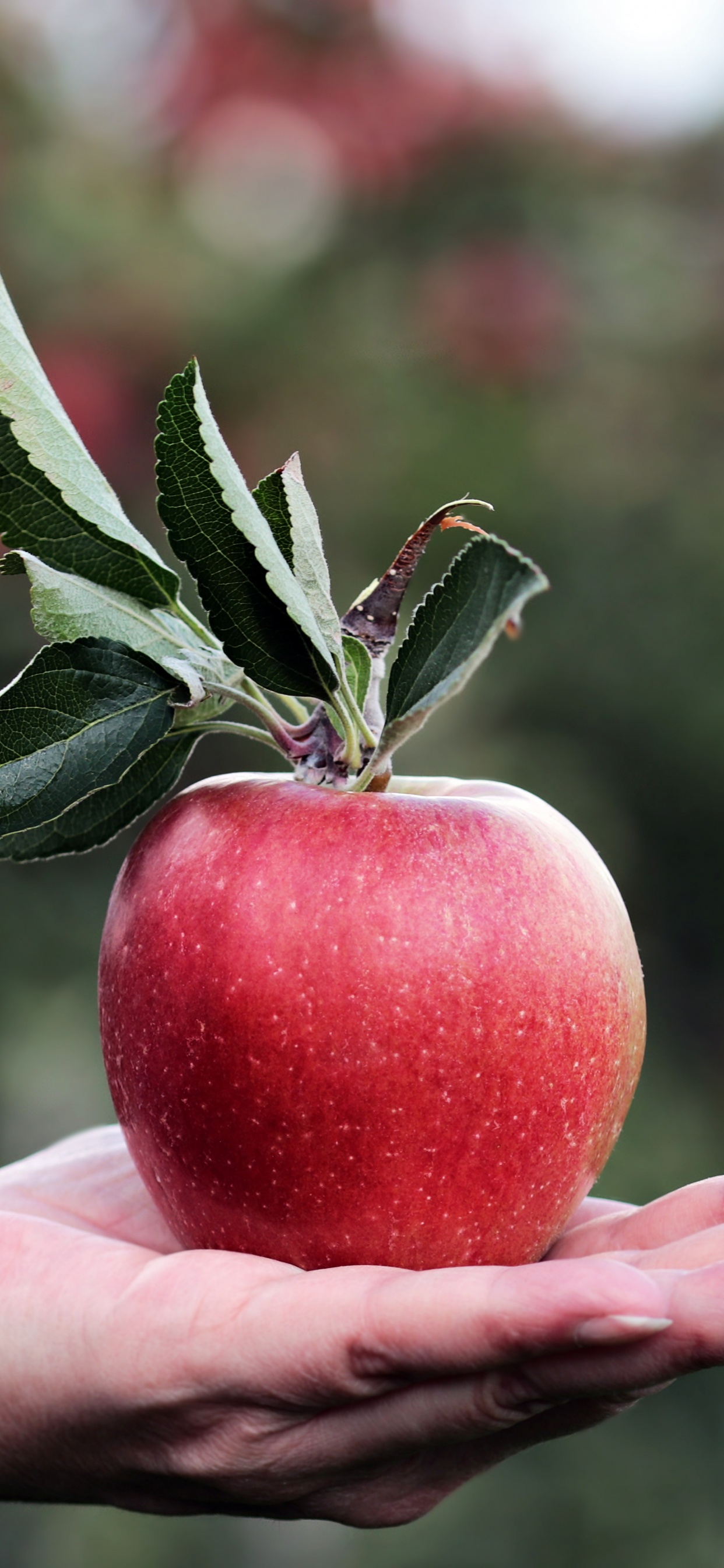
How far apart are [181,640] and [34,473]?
0.14 m

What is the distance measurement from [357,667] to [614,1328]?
0.44 m

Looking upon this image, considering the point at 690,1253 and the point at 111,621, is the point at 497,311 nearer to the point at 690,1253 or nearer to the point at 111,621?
the point at 111,621

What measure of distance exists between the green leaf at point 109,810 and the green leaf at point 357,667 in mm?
113

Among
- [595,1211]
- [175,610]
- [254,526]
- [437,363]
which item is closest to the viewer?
[254,526]

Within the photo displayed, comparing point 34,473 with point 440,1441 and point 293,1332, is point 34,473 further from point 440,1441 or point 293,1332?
point 440,1441

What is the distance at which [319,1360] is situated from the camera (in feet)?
2.46

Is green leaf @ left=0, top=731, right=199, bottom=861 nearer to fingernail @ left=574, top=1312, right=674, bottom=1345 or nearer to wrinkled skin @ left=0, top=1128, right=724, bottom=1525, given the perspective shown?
wrinkled skin @ left=0, top=1128, right=724, bottom=1525

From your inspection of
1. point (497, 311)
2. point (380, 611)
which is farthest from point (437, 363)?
point (380, 611)

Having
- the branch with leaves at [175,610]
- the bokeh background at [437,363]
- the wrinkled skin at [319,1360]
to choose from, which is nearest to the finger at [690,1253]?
the wrinkled skin at [319,1360]

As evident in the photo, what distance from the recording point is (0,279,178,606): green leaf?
0.84 metres

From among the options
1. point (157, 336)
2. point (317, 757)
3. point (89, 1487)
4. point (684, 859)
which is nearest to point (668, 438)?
point (684, 859)

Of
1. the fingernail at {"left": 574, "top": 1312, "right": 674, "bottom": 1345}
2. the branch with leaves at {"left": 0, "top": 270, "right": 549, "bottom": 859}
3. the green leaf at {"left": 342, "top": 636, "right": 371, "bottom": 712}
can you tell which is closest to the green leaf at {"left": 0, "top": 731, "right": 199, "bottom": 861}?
the branch with leaves at {"left": 0, "top": 270, "right": 549, "bottom": 859}

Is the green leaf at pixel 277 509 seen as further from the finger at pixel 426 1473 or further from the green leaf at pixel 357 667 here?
the finger at pixel 426 1473

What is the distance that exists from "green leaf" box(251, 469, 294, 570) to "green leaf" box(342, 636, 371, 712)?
2.5 inches
